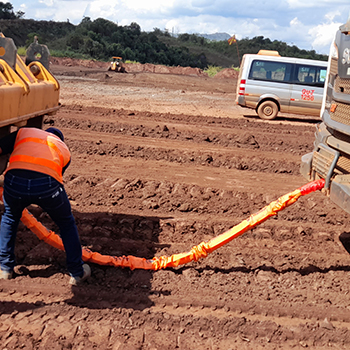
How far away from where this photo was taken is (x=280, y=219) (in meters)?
6.25

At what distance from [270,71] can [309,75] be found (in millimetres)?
1364

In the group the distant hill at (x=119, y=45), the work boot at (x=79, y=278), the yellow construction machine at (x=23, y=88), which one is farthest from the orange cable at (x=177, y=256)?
the distant hill at (x=119, y=45)

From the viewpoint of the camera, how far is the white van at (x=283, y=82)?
578 inches

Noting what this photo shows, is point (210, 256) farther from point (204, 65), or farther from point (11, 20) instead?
point (11, 20)

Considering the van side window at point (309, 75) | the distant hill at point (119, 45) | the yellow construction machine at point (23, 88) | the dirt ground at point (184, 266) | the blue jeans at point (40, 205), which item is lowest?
the dirt ground at point (184, 266)

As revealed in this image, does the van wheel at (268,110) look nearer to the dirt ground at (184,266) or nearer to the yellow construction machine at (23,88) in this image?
the dirt ground at (184,266)

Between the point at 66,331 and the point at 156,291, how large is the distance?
3.32 feet

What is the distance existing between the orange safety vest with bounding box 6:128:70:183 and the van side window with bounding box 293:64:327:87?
41.2 ft

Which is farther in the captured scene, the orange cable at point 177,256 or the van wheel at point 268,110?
the van wheel at point 268,110

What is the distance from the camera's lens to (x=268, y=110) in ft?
50.7

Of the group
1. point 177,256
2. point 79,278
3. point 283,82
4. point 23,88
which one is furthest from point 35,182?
point 283,82

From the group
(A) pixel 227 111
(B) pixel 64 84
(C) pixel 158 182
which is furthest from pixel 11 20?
(C) pixel 158 182

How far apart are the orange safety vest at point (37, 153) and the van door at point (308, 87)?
41.1 feet

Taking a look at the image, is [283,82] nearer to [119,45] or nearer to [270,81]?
[270,81]
